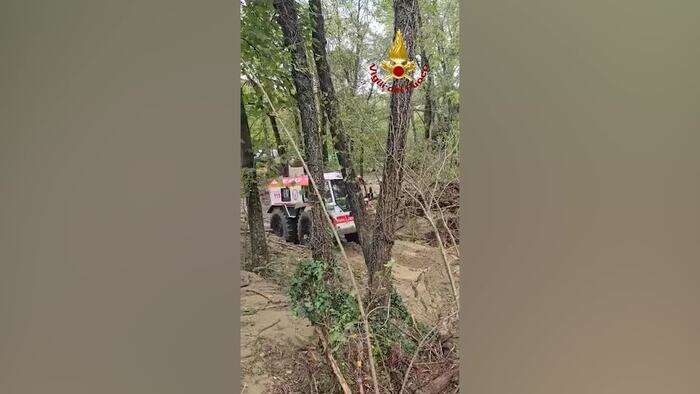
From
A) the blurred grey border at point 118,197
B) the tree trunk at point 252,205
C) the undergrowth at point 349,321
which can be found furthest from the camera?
the undergrowth at point 349,321

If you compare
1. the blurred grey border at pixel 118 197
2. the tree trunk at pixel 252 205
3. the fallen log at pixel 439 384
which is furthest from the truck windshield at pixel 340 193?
the fallen log at pixel 439 384

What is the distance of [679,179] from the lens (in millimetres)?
1308

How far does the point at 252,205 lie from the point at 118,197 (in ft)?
1.50

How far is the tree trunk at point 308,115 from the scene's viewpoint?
52.1 inches

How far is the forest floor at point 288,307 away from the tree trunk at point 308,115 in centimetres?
6

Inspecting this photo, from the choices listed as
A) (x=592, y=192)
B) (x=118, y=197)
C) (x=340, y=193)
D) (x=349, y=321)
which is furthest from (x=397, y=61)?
(x=118, y=197)

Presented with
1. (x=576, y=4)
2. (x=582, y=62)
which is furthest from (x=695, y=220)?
(x=576, y=4)

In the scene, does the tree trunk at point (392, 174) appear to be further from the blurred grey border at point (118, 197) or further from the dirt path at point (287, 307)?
the blurred grey border at point (118, 197)

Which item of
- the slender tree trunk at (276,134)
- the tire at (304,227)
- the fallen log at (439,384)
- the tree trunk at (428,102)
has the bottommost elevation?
the fallen log at (439,384)

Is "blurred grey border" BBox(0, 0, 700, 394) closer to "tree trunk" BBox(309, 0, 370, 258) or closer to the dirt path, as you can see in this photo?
the dirt path

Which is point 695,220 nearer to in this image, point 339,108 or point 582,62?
point 582,62

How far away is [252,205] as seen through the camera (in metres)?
1.28

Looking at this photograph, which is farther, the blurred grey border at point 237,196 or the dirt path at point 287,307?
the dirt path at point 287,307

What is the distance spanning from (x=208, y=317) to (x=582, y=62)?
3.81ft
